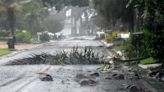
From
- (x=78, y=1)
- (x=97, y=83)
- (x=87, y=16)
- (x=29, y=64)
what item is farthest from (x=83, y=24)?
(x=97, y=83)

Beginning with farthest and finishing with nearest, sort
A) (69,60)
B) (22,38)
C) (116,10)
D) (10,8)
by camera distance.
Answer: (22,38)
(10,8)
(116,10)
(69,60)

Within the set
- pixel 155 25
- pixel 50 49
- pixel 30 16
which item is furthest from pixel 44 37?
pixel 155 25

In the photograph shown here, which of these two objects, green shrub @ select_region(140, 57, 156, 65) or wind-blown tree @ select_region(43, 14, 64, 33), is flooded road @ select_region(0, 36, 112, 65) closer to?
green shrub @ select_region(140, 57, 156, 65)

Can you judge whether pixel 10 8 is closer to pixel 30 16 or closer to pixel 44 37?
pixel 44 37

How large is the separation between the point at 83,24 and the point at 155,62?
150097 mm

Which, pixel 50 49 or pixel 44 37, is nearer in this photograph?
pixel 50 49

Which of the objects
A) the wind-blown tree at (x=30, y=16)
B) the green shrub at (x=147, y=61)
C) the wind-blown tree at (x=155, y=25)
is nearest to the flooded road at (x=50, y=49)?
the green shrub at (x=147, y=61)

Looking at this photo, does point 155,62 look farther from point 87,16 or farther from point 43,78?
point 87,16

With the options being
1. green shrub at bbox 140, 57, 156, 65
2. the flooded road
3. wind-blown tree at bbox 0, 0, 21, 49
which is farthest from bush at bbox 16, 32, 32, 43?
green shrub at bbox 140, 57, 156, 65

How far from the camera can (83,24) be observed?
176 m

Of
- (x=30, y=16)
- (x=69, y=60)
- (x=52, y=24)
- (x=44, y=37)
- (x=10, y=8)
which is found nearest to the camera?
(x=69, y=60)

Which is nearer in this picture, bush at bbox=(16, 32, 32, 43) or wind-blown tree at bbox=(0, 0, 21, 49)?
wind-blown tree at bbox=(0, 0, 21, 49)

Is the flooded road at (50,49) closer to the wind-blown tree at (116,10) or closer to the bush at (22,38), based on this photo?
the wind-blown tree at (116,10)

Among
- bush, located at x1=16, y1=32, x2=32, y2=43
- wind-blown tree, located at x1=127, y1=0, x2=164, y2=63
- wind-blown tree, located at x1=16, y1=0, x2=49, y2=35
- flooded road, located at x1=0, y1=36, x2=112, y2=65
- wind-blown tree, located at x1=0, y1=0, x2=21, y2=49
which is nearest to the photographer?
wind-blown tree, located at x1=127, y1=0, x2=164, y2=63
